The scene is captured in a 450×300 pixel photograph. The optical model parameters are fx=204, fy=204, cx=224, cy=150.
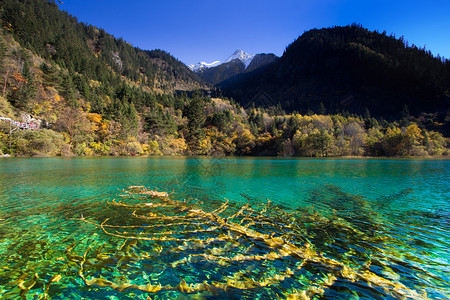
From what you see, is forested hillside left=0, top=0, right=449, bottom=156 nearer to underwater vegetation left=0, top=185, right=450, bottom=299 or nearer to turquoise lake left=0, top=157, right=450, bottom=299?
turquoise lake left=0, top=157, right=450, bottom=299

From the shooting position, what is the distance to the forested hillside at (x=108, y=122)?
2323 inches

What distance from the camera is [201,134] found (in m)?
110

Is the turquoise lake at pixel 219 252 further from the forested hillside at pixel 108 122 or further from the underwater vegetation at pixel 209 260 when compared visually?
the forested hillside at pixel 108 122

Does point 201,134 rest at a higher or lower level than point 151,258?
higher

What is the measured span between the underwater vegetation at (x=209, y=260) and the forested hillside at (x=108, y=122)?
Result: 5862 centimetres

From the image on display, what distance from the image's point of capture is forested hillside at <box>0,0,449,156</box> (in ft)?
194

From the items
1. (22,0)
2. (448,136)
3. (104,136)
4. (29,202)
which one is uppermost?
(22,0)

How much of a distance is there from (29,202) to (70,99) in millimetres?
79920

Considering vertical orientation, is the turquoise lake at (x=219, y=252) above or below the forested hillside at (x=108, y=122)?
below

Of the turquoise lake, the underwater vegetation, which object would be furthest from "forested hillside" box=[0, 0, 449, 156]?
the underwater vegetation

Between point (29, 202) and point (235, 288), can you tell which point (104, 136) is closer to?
point (29, 202)

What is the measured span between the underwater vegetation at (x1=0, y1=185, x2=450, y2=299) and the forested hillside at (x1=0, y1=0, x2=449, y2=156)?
58.6 meters

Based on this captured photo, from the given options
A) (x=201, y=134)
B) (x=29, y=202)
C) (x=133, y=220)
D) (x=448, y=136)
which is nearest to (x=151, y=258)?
(x=133, y=220)

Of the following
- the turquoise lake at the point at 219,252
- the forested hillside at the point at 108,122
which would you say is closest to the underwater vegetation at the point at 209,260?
the turquoise lake at the point at 219,252
